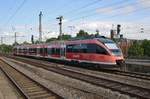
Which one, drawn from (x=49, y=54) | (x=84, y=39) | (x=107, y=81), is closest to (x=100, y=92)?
(x=107, y=81)

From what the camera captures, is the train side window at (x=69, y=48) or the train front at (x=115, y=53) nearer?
the train front at (x=115, y=53)

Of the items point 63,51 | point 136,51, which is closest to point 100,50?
point 63,51

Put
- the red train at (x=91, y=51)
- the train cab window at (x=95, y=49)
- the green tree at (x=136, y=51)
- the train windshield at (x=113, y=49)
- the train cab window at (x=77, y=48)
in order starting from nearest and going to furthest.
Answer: the red train at (x=91, y=51) < the train windshield at (x=113, y=49) < the train cab window at (x=95, y=49) < the train cab window at (x=77, y=48) < the green tree at (x=136, y=51)

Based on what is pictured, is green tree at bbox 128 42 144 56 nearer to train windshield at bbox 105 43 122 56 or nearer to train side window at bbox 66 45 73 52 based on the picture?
train side window at bbox 66 45 73 52

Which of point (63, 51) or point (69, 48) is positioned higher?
point (69, 48)

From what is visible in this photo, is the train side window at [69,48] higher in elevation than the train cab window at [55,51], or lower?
higher

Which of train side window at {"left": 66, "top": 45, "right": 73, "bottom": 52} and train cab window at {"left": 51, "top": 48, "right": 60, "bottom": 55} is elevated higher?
train side window at {"left": 66, "top": 45, "right": 73, "bottom": 52}

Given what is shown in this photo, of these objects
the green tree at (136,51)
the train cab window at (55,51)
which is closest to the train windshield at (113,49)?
the train cab window at (55,51)

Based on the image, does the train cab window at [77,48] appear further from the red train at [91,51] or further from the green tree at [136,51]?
the green tree at [136,51]

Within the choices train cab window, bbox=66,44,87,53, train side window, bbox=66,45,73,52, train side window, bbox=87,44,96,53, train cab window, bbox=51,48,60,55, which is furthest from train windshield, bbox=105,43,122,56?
train cab window, bbox=51,48,60,55

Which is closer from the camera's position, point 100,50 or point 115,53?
point 115,53

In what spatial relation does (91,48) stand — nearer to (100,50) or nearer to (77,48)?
(100,50)

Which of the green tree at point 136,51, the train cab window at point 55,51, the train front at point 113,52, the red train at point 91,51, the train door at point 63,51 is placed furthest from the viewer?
the green tree at point 136,51

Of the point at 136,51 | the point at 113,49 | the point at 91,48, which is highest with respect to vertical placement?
the point at 91,48
